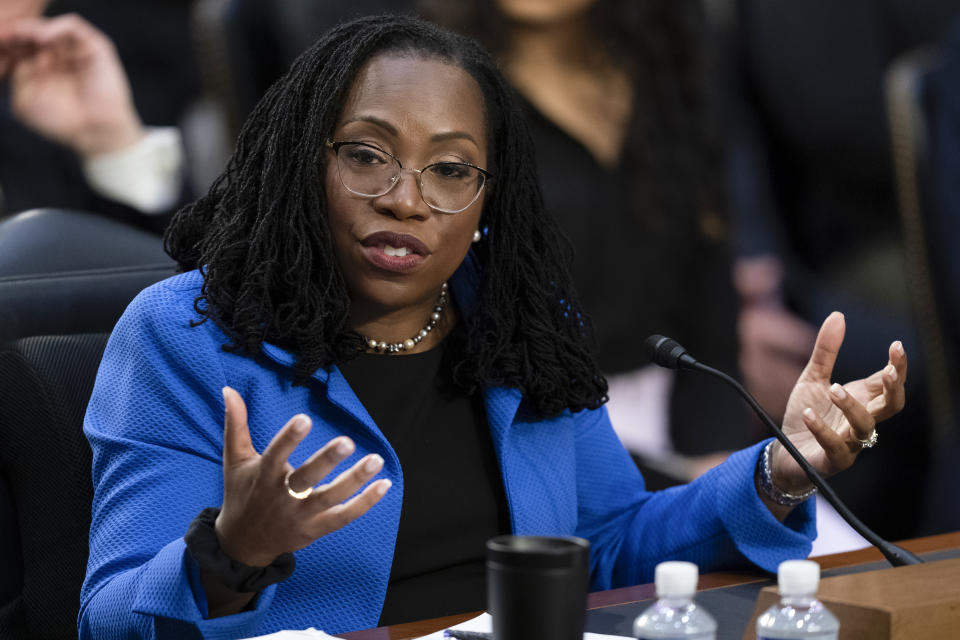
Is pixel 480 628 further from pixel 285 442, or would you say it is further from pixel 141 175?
pixel 141 175

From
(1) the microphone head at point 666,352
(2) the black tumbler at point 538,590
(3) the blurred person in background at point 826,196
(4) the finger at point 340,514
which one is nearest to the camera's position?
(2) the black tumbler at point 538,590

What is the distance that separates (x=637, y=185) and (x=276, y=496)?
66.6 inches

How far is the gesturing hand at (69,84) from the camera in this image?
2232 millimetres

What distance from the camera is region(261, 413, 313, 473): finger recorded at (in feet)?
2.67

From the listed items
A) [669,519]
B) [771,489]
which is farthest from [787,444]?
[669,519]

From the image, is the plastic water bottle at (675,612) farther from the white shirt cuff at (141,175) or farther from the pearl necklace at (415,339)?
the white shirt cuff at (141,175)

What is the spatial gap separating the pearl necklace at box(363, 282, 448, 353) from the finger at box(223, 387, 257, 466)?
408 millimetres

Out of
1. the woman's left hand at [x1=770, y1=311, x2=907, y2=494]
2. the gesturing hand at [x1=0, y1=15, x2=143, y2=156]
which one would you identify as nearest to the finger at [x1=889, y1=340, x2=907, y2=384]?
the woman's left hand at [x1=770, y1=311, x2=907, y2=494]

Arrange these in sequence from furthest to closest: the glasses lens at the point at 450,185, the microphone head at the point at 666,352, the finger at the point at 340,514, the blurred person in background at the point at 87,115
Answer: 1. the blurred person in background at the point at 87,115
2. the glasses lens at the point at 450,185
3. the microphone head at the point at 666,352
4. the finger at the point at 340,514

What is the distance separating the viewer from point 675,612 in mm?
805

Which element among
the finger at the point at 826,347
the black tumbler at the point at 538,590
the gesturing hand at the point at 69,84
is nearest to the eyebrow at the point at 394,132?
the finger at the point at 826,347

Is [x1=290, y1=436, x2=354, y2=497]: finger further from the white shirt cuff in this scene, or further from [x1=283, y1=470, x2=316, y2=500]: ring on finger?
the white shirt cuff

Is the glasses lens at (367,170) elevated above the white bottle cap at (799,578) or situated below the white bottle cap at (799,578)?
above

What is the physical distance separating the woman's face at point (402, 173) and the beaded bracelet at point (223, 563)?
0.34m
